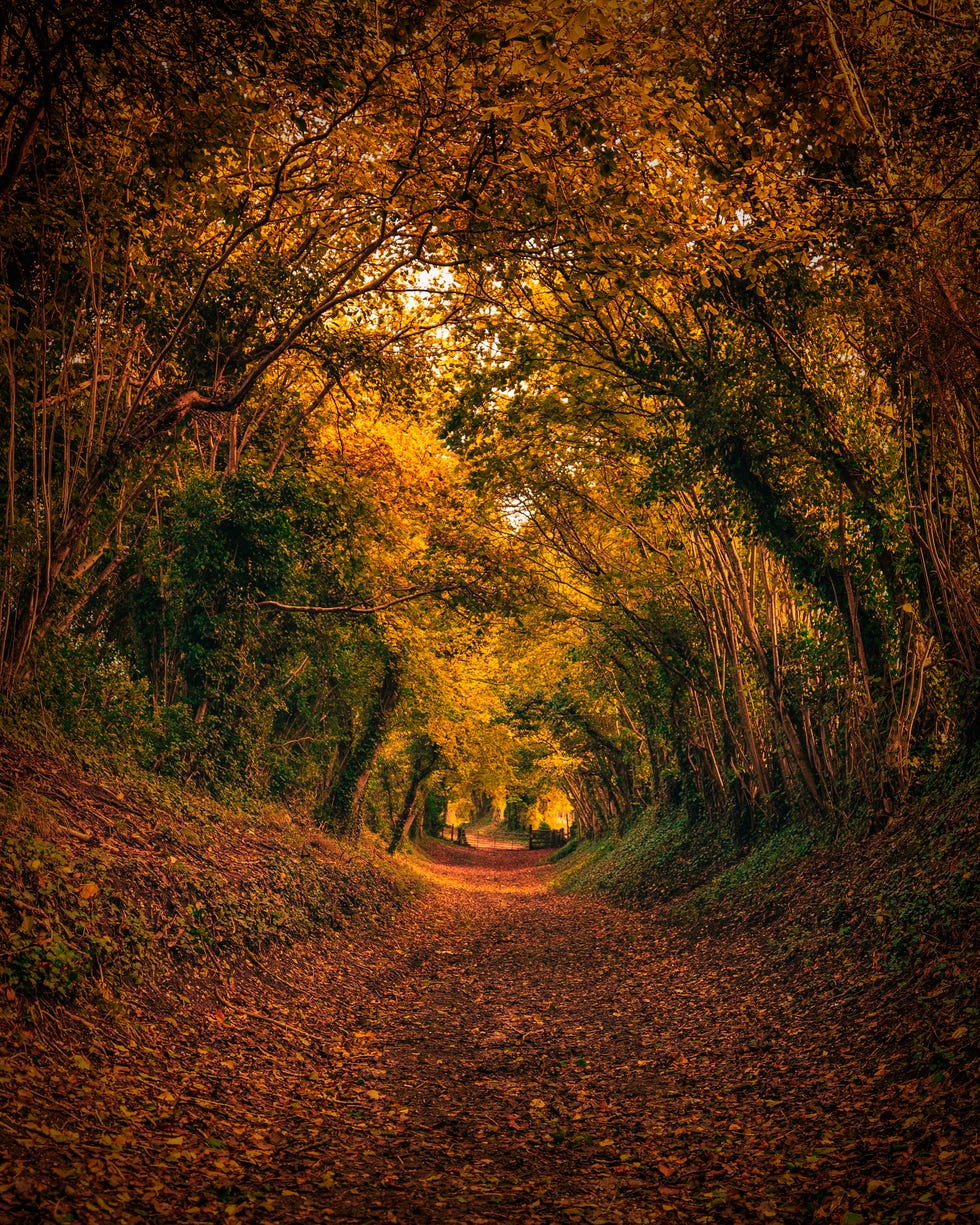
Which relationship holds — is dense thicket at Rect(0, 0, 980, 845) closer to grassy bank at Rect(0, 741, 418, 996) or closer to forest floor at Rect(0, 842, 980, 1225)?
grassy bank at Rect(0, 741, 418, 996)

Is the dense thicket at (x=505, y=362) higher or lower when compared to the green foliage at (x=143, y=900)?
higher

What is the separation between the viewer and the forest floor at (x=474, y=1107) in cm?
369

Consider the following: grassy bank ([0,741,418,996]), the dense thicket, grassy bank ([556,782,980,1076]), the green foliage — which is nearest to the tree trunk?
the dense thicket

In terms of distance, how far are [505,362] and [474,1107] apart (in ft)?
30.5

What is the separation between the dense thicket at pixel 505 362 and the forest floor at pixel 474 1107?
424cm

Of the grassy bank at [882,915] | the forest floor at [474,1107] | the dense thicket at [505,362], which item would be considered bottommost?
the forest floor at [474,1107]

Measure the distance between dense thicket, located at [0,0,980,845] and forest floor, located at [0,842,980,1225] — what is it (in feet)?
13.9

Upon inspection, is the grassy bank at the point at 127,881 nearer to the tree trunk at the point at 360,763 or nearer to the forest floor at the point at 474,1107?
the forest floor at the point at 474,1107

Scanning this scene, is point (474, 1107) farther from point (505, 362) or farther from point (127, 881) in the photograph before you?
point (505, 362)

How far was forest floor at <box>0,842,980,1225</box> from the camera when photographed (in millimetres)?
3689

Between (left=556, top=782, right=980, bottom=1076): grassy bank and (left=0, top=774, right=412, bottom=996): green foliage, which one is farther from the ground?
(left=556, top=782, right=980, bottom=1076): grassy bank

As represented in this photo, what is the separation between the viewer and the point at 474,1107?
550 cm

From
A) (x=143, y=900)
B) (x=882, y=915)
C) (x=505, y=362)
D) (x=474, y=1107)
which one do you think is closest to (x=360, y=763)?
(x=505, y=362)

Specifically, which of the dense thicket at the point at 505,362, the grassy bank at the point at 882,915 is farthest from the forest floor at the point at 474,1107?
the dense thicket at the point at 505,362
